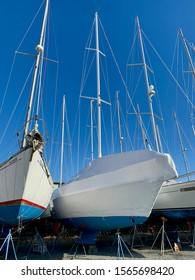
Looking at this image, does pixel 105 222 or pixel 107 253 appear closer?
pixel 105 222

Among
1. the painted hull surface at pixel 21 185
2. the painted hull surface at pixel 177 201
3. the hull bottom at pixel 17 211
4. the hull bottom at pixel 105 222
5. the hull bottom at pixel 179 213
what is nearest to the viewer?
the painted hull surface at pixel 21 185

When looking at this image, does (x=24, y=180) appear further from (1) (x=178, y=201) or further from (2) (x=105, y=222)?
(1) (x=178, y=201)

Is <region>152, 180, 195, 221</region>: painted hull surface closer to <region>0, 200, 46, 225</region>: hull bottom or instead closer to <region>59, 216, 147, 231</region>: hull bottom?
<region>59, 216, 147, 231</region>: hull bottom

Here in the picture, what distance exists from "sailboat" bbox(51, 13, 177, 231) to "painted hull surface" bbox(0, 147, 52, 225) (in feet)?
6.47

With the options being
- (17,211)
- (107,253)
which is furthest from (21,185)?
(107,253)

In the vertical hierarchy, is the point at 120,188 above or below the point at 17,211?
above

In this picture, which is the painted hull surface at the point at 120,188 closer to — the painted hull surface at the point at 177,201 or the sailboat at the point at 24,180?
the sailboat at the point at 24,180

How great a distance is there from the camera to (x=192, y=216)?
38.3 feet

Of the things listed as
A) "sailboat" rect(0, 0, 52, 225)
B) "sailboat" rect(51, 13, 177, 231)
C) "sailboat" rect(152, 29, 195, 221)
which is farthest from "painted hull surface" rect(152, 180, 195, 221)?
"sailboat" rect(0, 0, 52, 225)

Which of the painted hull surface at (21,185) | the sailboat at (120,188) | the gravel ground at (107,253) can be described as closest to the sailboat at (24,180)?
the painted hull surface at (21,185)

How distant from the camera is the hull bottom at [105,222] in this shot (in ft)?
29.1

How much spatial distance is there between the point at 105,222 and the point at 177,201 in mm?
4828

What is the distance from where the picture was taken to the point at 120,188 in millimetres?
8648
